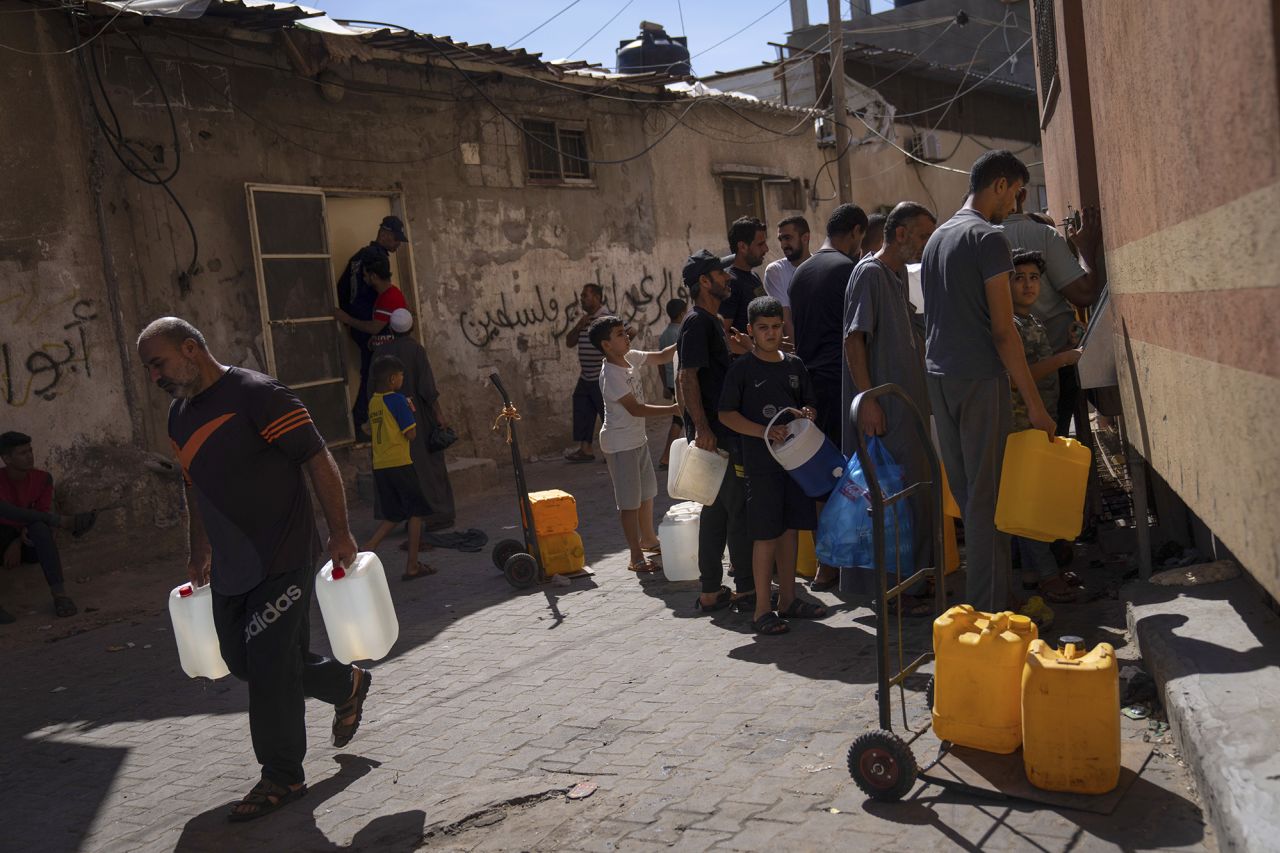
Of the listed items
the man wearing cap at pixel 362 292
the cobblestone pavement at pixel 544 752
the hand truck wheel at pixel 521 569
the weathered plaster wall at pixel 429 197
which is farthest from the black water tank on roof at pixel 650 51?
the cobblestone pavement at pixel 544 752

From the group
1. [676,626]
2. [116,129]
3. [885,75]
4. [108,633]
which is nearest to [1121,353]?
[676,626]

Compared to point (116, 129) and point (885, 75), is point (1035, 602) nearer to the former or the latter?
point (116, 129)

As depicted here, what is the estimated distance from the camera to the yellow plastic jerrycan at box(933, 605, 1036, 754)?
160 inches

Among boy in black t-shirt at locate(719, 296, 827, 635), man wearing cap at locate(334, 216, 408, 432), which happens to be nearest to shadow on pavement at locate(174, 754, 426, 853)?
boy in black t-shirt at locate(719, 296, 827, 635)

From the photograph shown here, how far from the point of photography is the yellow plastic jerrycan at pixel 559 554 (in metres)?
8.27

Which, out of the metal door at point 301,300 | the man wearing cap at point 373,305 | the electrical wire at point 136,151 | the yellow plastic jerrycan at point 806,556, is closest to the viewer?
the yellow plastic jerrycan at point 806,556

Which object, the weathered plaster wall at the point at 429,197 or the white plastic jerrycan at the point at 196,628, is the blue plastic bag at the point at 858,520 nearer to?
the white plastic jerrycan at the point at 196,628

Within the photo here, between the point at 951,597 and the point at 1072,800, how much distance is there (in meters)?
2.68

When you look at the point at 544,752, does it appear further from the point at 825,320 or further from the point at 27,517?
the point at 27,517

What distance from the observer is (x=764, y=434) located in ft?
20.0

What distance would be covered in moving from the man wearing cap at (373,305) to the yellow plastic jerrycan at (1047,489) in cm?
755

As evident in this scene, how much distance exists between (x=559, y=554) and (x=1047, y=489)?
12.5ft

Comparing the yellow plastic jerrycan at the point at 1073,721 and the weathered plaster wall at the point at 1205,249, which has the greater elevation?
the weathered plaster wall at the point at 1205,249

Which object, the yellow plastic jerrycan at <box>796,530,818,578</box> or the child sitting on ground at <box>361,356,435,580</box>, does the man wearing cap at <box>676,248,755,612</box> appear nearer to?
the yellow plastic jerrycan at <box>796,530,818,578</box>
